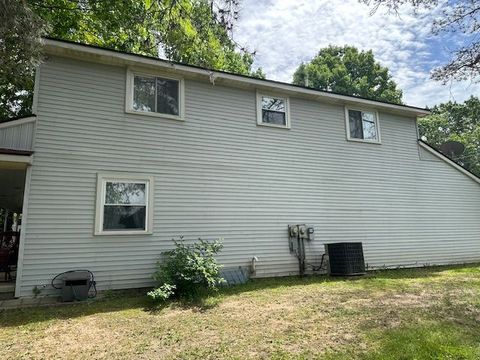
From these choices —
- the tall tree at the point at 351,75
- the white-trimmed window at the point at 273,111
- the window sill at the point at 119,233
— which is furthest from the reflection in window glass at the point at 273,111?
the tall tree at the point at 351,75

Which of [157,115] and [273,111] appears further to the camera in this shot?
[273,111]

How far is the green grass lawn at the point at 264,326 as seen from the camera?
4.11 meters

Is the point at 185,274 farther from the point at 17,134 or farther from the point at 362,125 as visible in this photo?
the point at 362,125

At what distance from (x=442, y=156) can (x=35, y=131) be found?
42.2 feet

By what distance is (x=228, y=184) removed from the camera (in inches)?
350

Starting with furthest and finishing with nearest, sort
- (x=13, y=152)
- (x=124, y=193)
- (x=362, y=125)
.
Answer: (x=362, y=125), (x=124, y=193), (x=13, y=152)

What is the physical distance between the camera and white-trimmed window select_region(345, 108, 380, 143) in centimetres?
1118

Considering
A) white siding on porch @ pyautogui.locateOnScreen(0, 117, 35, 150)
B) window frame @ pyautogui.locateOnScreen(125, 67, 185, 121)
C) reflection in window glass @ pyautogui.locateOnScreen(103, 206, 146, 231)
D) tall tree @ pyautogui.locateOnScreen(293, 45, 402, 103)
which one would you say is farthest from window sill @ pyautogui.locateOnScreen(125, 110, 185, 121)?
tall tree @ pyautogui.locateOnScreen(293, 45, 402, 103)

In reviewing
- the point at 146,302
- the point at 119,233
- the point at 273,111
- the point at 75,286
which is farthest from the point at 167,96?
the point at 146,302

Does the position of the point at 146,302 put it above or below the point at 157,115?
below


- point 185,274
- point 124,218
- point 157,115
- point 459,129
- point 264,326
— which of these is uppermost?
point 459,129

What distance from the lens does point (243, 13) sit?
5.25 m

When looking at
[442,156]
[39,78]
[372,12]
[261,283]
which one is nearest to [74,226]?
[39,78]

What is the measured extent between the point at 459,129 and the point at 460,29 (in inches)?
1888
